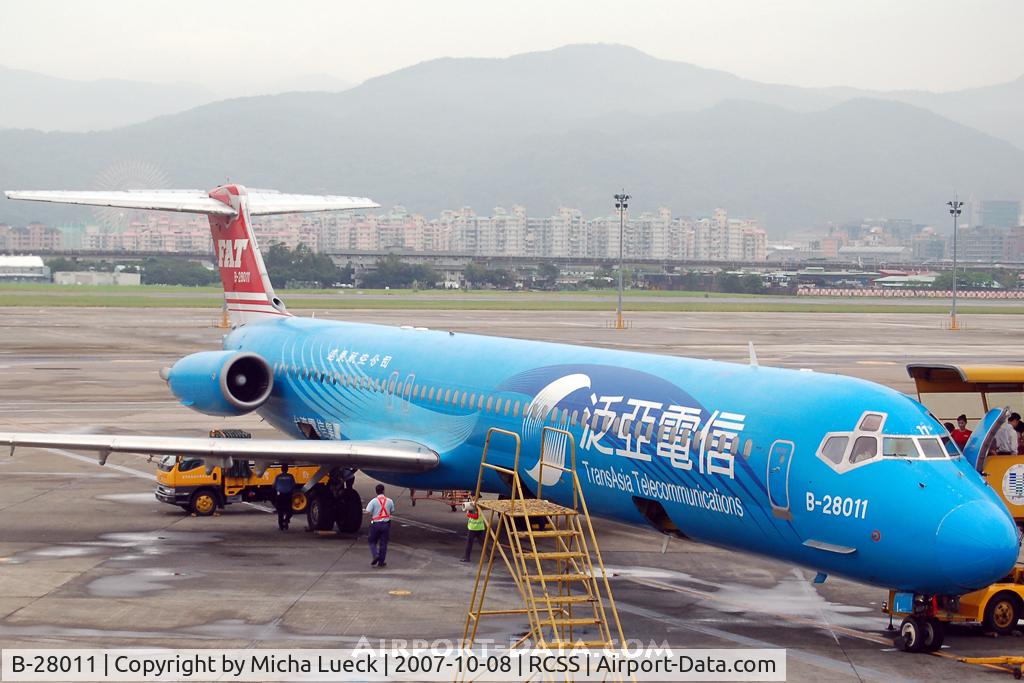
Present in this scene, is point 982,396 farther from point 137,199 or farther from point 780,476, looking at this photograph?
point 137,199

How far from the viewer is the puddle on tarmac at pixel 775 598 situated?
1942 cm

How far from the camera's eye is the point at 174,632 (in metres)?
17.8

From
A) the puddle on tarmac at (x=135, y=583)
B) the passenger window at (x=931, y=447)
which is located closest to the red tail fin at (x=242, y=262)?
the puddle on tarmac at (x=135, y=583)

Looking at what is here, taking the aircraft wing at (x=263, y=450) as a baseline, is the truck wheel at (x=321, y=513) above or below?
below

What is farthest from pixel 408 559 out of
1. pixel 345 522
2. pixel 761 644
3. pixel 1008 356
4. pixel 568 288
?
pixel 568 288

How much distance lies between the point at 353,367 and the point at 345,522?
3485 mm

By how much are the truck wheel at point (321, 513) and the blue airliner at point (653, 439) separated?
5 centimetres

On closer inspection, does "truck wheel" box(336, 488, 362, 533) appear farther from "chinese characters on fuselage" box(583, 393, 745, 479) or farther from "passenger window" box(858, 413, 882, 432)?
"passenger window" box(858, 413, 882, 432)

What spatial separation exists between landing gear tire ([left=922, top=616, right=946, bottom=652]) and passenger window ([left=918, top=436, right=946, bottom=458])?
239cm

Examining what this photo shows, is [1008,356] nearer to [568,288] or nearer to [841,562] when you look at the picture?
[841,562]

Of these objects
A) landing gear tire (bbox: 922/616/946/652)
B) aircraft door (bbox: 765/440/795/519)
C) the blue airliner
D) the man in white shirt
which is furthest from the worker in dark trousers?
the man in white shirt

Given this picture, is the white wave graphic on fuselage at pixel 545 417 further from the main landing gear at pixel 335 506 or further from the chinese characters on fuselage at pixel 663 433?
the main landing gear at pixel 335 506

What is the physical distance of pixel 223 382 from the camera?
91.7ft

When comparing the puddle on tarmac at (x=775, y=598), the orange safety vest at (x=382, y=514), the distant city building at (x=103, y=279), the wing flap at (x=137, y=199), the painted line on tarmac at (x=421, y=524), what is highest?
the wing flap at (x=137, y=199)
